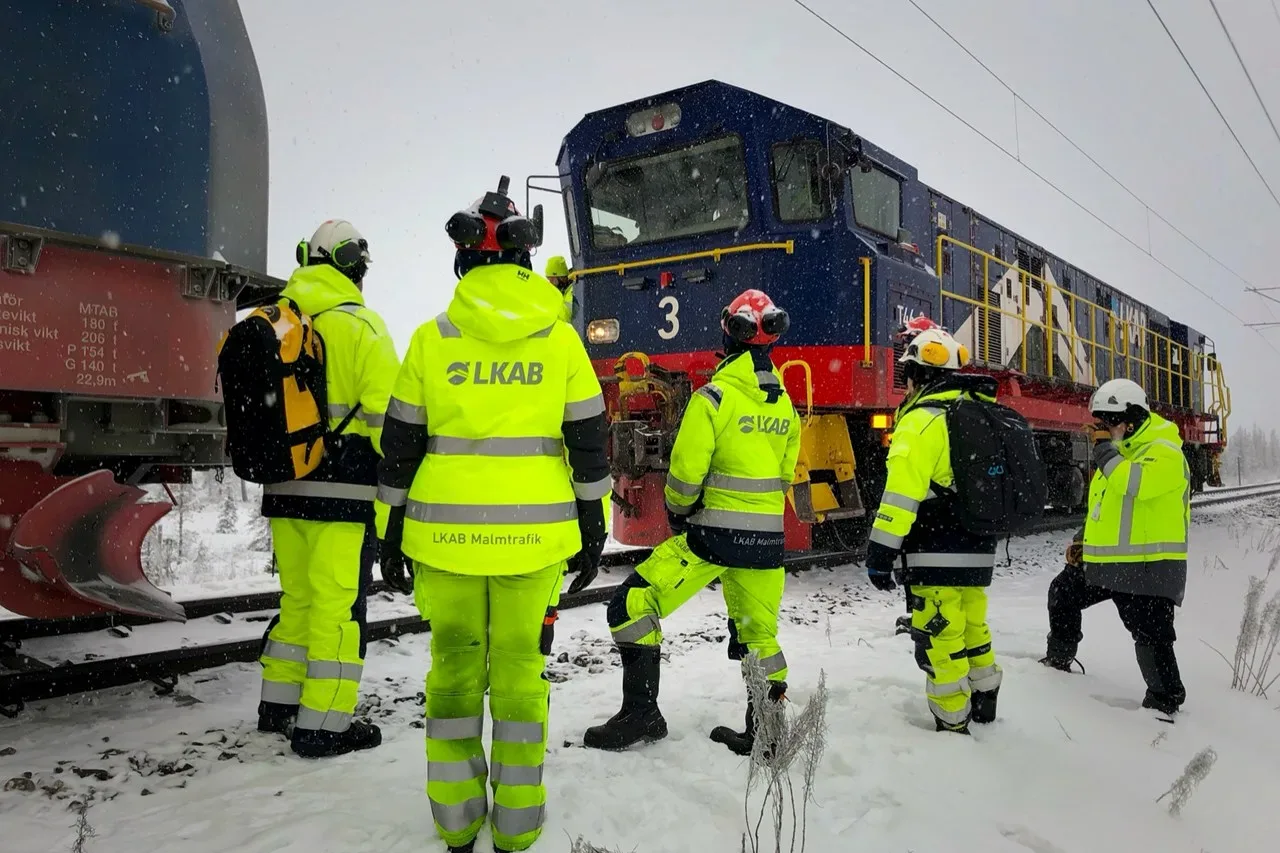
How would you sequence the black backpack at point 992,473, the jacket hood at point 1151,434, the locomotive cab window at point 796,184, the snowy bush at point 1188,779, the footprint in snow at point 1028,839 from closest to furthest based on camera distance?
the footprint in snow at point 1028,839 → the snowy bush at point 1188,779 → the black backpack at point 992,473 → the jacket hood at point 1151,434 → the locomotive cab window at point 796,184

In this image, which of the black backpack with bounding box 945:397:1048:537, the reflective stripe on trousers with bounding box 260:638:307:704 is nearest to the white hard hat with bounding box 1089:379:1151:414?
the black backpack with bounding box 945:397:1048:537

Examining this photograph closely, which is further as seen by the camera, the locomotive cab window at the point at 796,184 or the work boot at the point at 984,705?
the locomotive cab window at the point at 796,184

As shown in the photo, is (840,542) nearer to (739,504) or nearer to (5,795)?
(739,504)

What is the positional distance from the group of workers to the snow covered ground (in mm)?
187

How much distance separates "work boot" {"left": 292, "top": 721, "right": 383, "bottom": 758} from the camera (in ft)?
10.3

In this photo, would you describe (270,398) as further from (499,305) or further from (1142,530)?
(1142,530)

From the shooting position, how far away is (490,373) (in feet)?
7.98

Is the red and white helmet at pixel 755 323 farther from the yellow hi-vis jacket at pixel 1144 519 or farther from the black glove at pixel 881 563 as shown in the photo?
the yellow hi-vis jacket at pixel 1144 519

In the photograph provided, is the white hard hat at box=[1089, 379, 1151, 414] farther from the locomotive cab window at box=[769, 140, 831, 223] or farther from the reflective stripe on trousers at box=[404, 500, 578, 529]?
the reflective stripe on trousers at box=[404, 500, 578, 529]

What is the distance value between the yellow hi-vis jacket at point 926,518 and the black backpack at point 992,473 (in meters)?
0.06

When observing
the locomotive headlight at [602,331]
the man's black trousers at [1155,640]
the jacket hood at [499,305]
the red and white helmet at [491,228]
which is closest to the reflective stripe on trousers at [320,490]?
the jacket hood at [499,305]

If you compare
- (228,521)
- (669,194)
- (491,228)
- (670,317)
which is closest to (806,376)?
(670,317)

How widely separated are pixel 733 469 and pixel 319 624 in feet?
5.83

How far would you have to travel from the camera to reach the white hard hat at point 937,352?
12.4 feet
